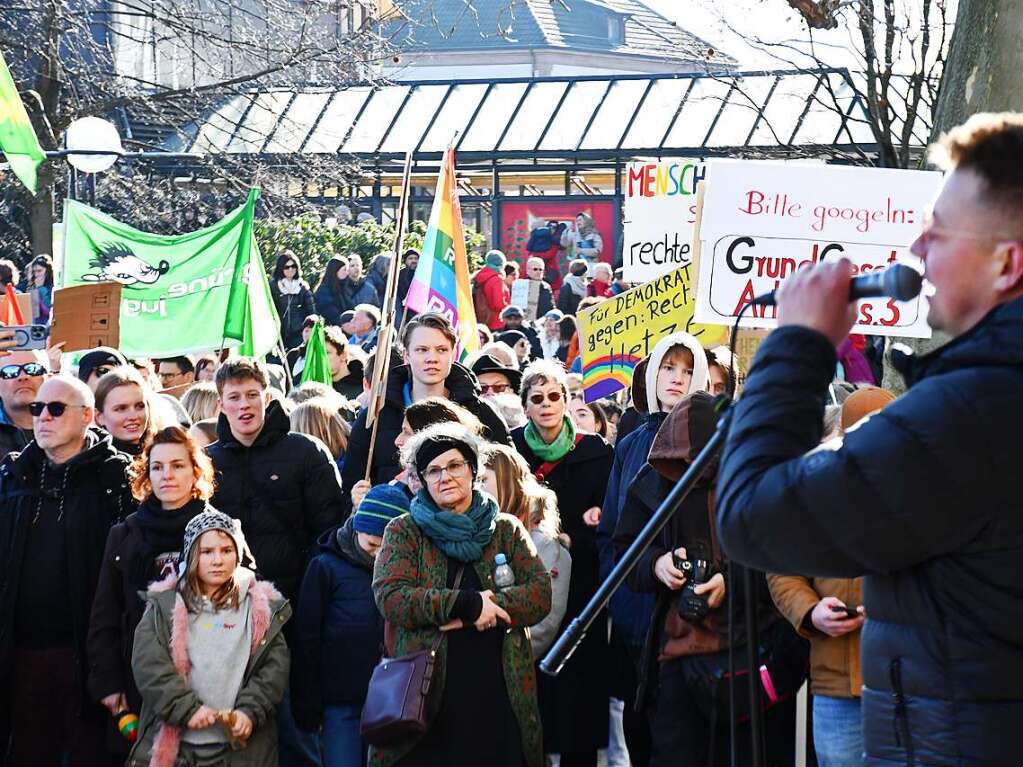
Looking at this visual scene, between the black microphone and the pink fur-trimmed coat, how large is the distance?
13.7ft

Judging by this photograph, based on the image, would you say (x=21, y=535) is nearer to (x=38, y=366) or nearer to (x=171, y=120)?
(x=38, y=366)

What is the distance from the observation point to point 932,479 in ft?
8.63

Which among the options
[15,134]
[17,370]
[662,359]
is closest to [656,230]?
[15,134]

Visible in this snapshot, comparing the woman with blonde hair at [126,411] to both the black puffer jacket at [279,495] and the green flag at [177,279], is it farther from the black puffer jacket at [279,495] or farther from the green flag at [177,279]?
the green flag at [177,279]

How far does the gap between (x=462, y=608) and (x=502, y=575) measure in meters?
0.25

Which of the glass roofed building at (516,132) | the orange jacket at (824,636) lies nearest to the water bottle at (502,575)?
the orange jacket at (824,636)

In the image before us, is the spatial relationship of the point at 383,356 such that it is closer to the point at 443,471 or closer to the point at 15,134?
the point at 443,471

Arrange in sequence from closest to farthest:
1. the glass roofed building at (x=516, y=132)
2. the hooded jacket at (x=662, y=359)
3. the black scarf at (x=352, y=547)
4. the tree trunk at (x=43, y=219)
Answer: the black scarf at (x=352, y=547), the hooded jacket at (x=662, y=359), the tree trunk at (x=43, y=219), the glass roofed building at (x=516, y=132)

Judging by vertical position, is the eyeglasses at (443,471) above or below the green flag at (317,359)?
below

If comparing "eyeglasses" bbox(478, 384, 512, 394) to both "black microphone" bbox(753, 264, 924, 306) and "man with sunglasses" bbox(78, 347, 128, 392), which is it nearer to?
"man with sunglasses" bbox(78, 347, 128, 392)

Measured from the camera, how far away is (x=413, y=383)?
7.61 meters

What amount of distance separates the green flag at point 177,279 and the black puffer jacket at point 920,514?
29.5 feet

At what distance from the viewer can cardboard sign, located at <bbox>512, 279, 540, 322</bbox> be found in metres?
18.6

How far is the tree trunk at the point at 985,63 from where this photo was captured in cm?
843
